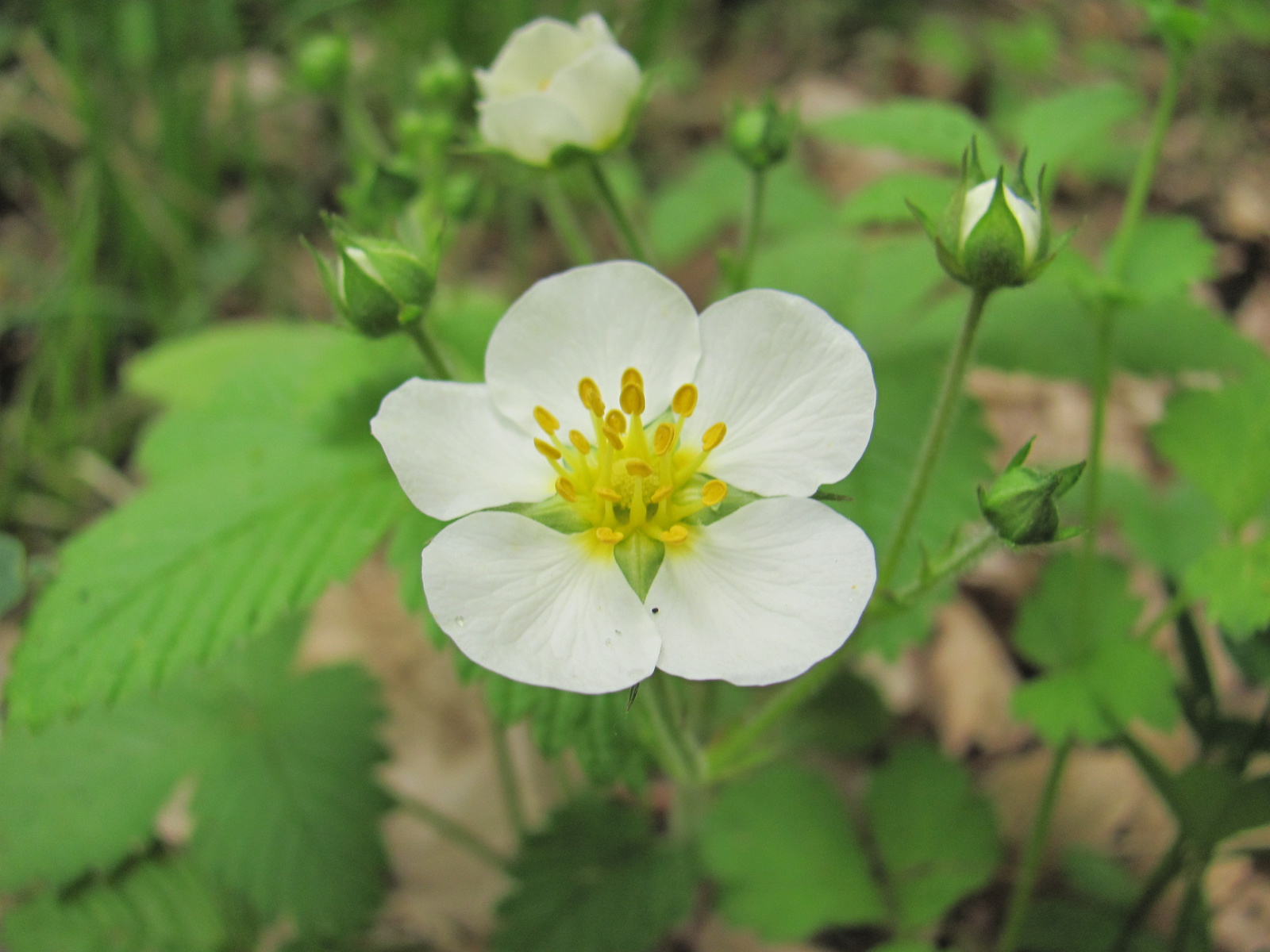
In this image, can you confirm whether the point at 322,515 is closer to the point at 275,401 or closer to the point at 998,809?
the point at 275,401

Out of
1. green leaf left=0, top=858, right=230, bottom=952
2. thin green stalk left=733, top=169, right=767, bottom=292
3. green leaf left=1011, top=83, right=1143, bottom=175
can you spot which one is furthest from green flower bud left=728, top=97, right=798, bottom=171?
green leaf left=0, top=858, right=230, bottom=952

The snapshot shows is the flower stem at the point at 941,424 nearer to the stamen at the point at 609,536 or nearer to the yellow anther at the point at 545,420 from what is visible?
the stamen at the point at 609,536

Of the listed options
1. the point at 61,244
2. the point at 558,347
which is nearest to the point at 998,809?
the point at 558,347

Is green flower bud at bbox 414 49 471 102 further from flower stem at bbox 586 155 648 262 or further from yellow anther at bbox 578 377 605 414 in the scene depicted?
yellow anther at bbox 578 377 605 414

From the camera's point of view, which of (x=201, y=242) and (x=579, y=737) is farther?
(x=201, y=242)

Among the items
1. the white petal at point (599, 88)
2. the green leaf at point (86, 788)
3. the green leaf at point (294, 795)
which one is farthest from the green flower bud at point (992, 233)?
the green leaf at point (86, 788)

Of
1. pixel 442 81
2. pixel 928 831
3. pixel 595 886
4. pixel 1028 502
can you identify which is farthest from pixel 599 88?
pixel 928 831

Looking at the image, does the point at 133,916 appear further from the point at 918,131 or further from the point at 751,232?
the point at 918,131
